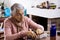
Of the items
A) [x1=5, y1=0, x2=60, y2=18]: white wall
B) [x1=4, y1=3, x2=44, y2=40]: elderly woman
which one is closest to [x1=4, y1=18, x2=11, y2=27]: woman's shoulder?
[x1=4, y1=3, x2=44, y2=40]: elderly woman

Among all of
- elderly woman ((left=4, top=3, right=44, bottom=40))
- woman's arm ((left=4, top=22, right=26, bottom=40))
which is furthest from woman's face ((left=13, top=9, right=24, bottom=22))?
woman's arm ((left=4, top=22, right=26, bottom=40))

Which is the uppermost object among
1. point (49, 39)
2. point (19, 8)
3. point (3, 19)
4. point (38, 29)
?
point (19, 8)

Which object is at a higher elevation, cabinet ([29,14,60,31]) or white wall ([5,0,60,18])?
white wall ([5,0,60,18])

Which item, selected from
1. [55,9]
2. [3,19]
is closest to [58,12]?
[55,9]

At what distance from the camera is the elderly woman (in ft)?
→ 3.84

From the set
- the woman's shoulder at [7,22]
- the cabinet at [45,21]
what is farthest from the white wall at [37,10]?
the woman's shoulder at [7,22]

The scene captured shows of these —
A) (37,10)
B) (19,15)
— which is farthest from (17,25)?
(37,10)

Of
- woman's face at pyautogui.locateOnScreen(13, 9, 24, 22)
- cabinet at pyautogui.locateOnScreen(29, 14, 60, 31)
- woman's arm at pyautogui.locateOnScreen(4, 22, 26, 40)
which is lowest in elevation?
woman's arm at pyautogui.locateOnScreen(4, 22, 26, 40)

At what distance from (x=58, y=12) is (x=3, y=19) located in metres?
0.58

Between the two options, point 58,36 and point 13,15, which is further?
point 58,36

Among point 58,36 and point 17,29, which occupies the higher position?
point 17,29

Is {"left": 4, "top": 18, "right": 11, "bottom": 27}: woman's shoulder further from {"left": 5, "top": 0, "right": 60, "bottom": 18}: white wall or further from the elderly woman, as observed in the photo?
{"left": 5, "top": 0, "right": 60, "bottom": 18}: white wall

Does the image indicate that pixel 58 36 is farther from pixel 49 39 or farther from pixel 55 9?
pixel 55 9

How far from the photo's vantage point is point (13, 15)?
1.18 m
